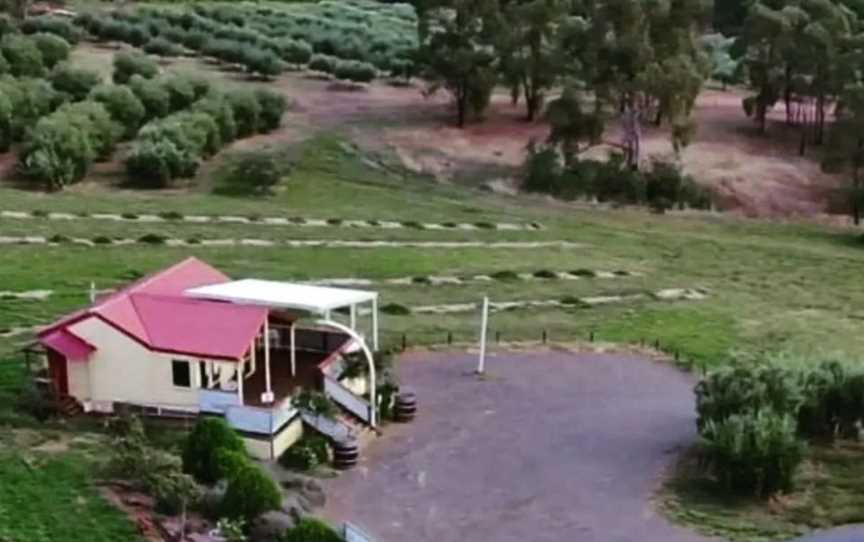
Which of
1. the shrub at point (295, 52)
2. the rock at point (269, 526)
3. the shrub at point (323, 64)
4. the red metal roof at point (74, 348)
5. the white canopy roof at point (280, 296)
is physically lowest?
the rock at point (269, 526)

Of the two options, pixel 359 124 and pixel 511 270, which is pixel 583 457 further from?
pixel 359 124

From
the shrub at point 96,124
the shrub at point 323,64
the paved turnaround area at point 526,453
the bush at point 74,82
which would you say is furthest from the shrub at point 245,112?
the paved turnaround area at point 526,453

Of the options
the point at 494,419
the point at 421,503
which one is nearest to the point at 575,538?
the point at 421,503

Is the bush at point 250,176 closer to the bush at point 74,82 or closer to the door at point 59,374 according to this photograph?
the bush at point 74,82

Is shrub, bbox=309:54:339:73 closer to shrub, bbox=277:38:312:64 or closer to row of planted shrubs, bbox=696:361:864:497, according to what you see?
shrub, bbox=277:38:312:64

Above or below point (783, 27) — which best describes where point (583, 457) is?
below

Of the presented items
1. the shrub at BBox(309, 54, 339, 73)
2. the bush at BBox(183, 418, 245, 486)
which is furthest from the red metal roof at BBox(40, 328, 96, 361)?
the shrub at BBox(309, 54, 339, 73)
